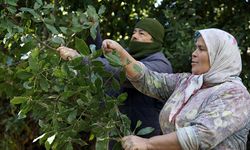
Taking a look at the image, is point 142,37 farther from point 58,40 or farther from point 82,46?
point 82,46

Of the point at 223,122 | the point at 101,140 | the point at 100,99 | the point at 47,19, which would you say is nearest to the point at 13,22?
the point at 47,19

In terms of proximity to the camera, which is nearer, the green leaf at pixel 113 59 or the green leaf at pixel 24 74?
the green leaf at pixel 113 59

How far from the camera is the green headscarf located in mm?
3340

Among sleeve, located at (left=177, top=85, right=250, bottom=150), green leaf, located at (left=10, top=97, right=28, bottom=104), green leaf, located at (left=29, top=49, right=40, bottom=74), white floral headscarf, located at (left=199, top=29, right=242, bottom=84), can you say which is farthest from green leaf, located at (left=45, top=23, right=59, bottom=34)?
sleeve, located at (left=177, top=85, right=250, bottom=150)

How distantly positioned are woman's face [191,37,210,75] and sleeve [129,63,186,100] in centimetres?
25

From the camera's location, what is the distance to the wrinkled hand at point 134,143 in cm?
248

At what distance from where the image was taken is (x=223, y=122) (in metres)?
2.47

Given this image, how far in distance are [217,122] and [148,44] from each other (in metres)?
1.00

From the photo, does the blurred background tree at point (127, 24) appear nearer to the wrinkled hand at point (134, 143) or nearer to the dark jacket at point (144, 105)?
the dark jacket at point (144, 105)

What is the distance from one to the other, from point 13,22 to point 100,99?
703 mm

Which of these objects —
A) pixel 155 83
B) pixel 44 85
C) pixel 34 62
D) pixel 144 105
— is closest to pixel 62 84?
pixel 44 85

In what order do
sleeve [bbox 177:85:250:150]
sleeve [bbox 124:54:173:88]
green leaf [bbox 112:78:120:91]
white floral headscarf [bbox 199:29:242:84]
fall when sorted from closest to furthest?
sleeve [bbox 177:85:250:150]
white floral headscarf [bbox 199:29:242:84]
green leaf [bbox 112:78:120:91]
sleeve [bbox 124:54:173:88]

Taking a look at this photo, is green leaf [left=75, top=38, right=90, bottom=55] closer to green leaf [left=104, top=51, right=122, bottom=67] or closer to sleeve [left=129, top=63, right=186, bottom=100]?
green leaf [left=104, top=51, right=122, bottom=67]

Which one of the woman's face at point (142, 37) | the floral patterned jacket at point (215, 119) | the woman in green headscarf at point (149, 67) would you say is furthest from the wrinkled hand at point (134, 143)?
the woman's face at point (142, 37)
